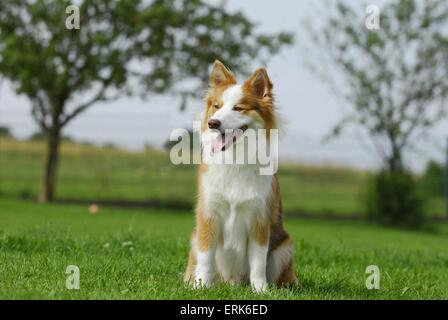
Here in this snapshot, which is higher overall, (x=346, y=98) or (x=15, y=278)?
(x=346, y=98)

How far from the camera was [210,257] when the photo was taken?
230 inches

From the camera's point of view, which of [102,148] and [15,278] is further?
[102,148]

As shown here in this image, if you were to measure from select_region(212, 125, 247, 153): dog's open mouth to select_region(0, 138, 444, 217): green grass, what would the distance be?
15204 mm

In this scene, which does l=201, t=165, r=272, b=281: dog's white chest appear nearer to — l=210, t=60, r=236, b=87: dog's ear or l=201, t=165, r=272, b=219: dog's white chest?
l=201, t=165, r=272, b=219: dog's white chest

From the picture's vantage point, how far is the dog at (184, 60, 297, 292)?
5.71 metres

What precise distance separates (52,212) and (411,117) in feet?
38.4

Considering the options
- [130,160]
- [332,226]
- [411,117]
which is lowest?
[332,226]

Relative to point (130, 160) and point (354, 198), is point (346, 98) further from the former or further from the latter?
point (130, 160)

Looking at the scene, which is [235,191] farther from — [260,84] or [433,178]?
[433,178]

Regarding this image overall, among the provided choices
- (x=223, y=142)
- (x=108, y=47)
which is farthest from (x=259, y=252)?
(x=108, y=47)

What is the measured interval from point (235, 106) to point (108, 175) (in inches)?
660
